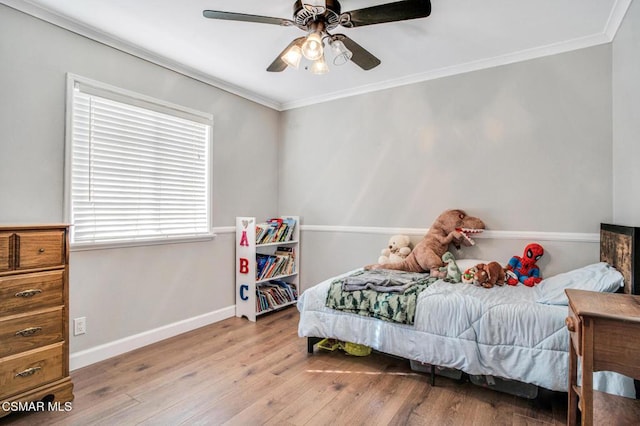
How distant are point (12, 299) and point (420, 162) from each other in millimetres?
3115

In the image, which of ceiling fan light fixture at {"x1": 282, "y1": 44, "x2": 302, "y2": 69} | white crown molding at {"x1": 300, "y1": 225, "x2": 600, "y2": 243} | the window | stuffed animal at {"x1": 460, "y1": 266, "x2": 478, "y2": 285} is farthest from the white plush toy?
ceiling fan light fixture at {"x1": 282, "y1": 44, "x2": 302, "y2": 69}

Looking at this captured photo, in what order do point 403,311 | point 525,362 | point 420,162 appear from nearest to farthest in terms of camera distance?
point 525,362
point 403,311
point 420,162

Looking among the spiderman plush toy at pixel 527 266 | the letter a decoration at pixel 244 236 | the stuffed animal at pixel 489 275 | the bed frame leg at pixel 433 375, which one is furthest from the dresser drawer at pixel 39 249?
the spiderman plush toy at pixel 527 266

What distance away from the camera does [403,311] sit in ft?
7.25

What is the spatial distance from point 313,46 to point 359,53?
36 centimetres

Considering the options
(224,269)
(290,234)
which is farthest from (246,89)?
(224,269)

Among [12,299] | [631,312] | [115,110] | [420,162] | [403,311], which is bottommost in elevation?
[403,311]

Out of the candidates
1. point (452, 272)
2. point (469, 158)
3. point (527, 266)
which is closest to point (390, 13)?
point (469, 158)

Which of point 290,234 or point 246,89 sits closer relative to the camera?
point 246,89

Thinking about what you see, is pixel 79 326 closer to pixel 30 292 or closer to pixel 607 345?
pixel 30 292

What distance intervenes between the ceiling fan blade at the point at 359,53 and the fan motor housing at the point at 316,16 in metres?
0.08

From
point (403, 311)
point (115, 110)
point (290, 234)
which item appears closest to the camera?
point (403, 311)

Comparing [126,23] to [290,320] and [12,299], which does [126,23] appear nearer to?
[12,299]

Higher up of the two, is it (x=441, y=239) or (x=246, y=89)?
(x=246, y=89)
